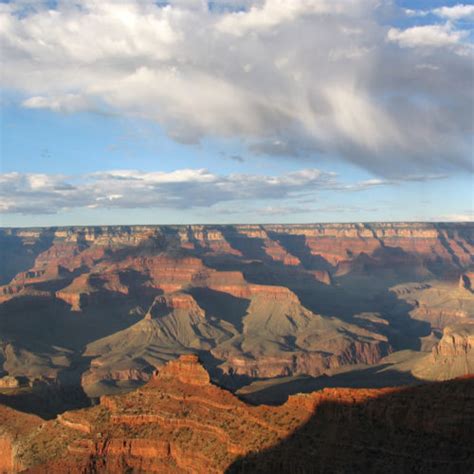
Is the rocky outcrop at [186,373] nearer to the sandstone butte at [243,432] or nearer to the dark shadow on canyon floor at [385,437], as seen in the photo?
the sandstone butte at [243,432]

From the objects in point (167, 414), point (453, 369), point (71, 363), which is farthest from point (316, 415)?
point (71, 363)

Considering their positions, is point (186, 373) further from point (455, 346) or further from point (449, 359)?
point (455, 346)

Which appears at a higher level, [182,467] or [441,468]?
[441,468]

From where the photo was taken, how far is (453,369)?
510 ft

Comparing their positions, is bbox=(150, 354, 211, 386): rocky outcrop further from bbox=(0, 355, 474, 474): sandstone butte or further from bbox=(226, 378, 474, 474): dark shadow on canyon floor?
bbox=(226, 378, 474, 474): dark shadow on canyon floor

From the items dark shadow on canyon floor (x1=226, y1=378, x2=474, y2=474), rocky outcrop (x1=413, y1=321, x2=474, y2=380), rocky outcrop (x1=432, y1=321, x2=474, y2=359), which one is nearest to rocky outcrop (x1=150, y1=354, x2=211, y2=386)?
dark shadow on canyon floor (x1=226, y1=378, x2=474, y2=474)

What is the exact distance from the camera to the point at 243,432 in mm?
66812

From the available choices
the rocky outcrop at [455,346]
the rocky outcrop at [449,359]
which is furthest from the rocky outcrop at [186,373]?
the rocky outcrop at [455,346]

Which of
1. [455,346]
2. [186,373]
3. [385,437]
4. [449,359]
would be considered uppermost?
[186,373]

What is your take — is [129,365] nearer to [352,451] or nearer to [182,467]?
[182,467]

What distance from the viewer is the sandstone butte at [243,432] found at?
56.9 m

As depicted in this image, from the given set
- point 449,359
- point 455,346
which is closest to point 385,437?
point 449,359

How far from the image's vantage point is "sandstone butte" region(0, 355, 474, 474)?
187ft

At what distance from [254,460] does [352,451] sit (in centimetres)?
923
